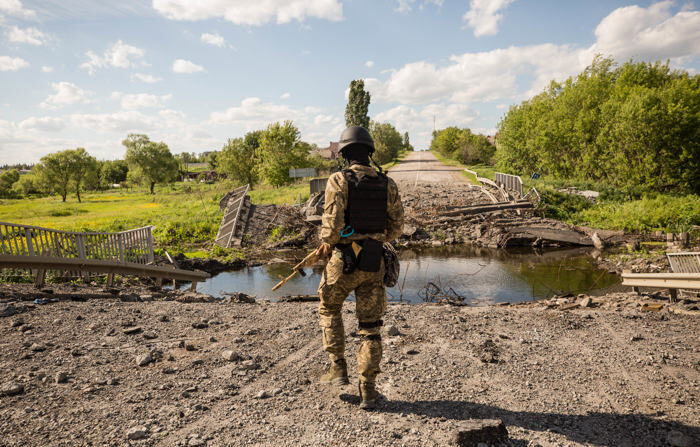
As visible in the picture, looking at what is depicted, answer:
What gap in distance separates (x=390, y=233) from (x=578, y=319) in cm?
392

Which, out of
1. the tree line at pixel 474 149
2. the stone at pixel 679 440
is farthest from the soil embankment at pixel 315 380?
the tree line at pixel 474 149

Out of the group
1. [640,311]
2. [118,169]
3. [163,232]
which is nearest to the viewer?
[640,311]

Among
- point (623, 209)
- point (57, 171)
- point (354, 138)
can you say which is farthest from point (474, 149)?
point (354, 138)

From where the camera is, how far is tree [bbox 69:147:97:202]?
139 ft

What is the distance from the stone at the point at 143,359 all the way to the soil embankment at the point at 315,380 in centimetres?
2

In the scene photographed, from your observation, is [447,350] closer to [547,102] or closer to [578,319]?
[578,319]

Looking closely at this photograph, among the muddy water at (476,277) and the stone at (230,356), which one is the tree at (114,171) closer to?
the muddy water at (476,277)

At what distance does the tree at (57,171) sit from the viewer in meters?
40.3

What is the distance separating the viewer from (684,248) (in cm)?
1209

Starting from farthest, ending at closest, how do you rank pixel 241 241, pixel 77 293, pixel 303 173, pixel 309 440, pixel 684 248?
pixel 303 173 < pixel 241 241 < pixel 684 248 < pixel 77 293 < pixel 309 440

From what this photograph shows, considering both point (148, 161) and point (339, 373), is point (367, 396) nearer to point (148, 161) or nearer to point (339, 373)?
point (339, 373)

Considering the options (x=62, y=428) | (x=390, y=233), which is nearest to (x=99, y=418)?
(x=62, y=428)

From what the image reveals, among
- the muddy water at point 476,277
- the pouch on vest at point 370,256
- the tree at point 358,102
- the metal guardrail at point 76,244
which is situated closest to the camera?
the pouch on vest at point 370,256

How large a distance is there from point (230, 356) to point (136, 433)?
1402 millimetres
